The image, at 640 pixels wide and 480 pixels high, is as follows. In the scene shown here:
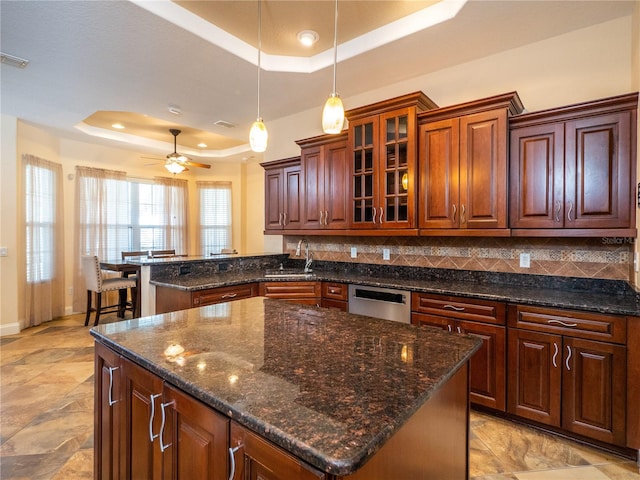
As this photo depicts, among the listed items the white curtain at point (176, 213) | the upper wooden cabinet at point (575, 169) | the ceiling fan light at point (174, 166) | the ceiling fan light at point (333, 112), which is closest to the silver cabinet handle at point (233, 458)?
the ceiling fan light at point (333, 112)

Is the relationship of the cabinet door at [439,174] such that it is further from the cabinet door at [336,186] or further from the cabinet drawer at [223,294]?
the cabinet drawer at [223,294]

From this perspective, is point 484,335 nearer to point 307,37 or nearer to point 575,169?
point 575,169

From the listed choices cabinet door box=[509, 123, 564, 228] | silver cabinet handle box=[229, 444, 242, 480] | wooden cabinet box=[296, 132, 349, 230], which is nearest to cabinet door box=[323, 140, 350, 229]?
wooden cabinet box=[296, 132, 349, 230]

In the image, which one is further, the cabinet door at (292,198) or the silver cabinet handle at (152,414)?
the cabinet door at (292,198)

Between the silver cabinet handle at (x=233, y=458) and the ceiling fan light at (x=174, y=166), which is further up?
the ceiling fan light at (x=174, y=166)

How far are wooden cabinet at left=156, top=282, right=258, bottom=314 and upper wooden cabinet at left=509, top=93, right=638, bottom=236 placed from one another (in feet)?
7.81

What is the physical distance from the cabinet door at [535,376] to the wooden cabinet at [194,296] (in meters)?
2.23

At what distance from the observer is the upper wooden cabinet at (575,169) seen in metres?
2.12

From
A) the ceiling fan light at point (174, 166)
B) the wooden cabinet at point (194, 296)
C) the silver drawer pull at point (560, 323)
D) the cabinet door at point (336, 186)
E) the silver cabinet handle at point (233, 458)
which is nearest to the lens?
the silver cabinet handle at point (233, 458)

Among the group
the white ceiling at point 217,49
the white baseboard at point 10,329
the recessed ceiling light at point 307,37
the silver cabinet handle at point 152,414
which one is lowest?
the white baseboard at point 10,329

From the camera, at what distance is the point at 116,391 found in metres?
1.32

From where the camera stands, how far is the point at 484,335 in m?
2.33

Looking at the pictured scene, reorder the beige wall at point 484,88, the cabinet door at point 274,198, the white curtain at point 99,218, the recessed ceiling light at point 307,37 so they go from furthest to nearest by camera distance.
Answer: the white curtain at point 99,218, the cabinet door at point 274,198, the recessed ceiling light at point 307,37, the beige wall at point 484,88

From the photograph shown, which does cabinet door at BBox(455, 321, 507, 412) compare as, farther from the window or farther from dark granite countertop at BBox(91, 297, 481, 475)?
the window
